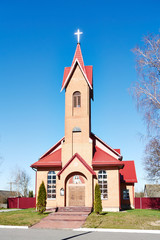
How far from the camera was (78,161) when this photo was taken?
2595 cm

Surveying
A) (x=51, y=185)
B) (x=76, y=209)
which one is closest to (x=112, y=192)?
(x=76, y=209)

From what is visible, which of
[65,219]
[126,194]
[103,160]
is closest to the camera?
[65,219]

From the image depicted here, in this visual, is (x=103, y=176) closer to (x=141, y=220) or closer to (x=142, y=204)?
(x=141, y=220)

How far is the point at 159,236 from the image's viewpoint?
14.5 m

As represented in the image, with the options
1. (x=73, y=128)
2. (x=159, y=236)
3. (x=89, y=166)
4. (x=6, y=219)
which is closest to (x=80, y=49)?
(x=73, y=128)

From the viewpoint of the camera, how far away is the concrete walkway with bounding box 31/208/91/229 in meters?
18.7

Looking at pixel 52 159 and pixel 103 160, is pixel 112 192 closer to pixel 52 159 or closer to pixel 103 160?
pixel 103 160

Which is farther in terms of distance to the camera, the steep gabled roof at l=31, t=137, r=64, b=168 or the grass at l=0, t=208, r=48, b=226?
the steep gabled roof at l=31, t=137, r=64, b=168

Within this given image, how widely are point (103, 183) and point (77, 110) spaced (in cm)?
806

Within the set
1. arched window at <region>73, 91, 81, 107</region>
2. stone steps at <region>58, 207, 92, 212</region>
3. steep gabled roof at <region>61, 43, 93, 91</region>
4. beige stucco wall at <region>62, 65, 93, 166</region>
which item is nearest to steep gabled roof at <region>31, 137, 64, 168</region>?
beige stucco wall at <region>62, 65, 93, 166</region>

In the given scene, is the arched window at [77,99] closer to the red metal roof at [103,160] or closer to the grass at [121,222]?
the red metal roof at [103,160]

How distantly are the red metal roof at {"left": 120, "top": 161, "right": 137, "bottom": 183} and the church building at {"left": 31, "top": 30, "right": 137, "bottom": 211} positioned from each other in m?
5.14

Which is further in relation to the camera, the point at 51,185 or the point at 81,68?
the point at 81,68

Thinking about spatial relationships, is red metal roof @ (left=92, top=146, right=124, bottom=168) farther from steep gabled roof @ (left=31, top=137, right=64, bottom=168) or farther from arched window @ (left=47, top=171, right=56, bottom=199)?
arched window @ (left=47, top=171, right=56, bottom=199)
